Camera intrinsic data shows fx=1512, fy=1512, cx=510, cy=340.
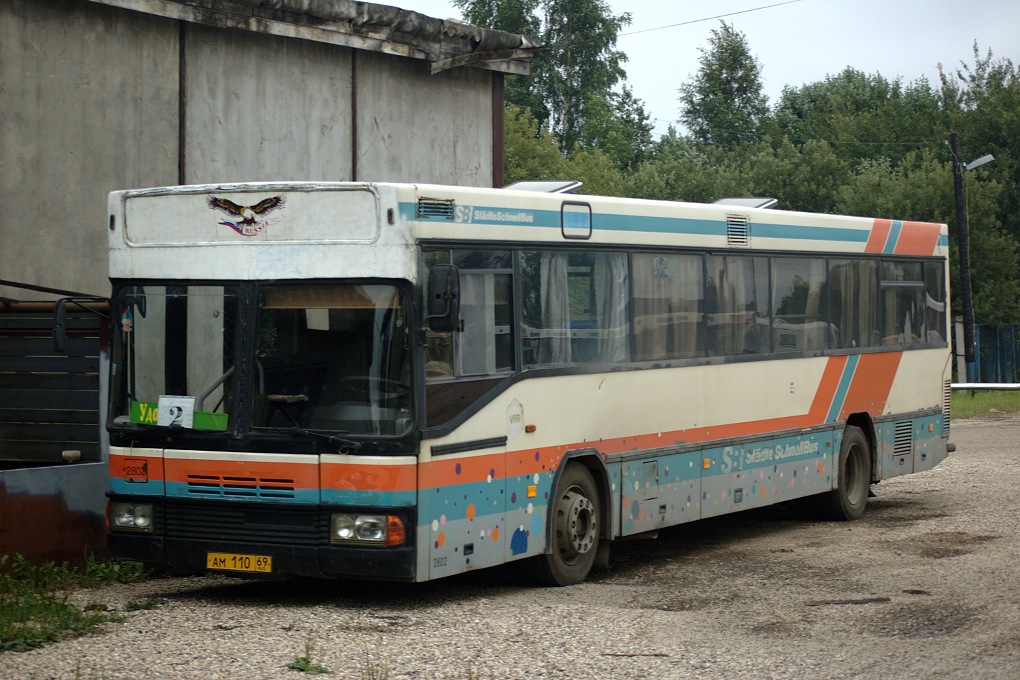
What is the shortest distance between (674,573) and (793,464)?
302 centimetres

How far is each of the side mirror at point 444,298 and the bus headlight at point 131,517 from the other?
241 centimetres

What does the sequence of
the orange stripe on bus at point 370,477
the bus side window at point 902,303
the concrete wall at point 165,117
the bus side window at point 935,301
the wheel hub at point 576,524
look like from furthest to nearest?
the bus side window at point 935,301 < the bus side window at point 902,303 < the concrete wall at point 165,117 < the wheel hub at point 576,524 < the orange stripe on bus at point 370,477

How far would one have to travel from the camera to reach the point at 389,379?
9727 mm

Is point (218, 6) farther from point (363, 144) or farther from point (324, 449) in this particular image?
point (324, 449)

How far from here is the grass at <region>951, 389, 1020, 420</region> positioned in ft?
106

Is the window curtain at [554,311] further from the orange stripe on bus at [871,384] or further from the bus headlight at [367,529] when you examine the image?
the orange stripe on bus at [871,384]

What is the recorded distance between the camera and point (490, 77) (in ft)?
64.8

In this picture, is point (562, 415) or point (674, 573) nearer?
point (562, 415)

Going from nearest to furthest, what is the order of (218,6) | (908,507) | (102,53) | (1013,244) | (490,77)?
(102,53)
(218,6)
(908,507)
(490,77)
(1013,244)

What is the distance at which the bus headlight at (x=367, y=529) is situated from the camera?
31.7 ft

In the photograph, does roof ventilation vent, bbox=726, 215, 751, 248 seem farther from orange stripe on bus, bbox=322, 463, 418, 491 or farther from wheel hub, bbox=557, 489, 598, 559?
orange stripe on bus, bbox=322, 463, 418, 491

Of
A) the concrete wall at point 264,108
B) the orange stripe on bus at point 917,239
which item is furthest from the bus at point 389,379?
the concrete wall at point 264,108

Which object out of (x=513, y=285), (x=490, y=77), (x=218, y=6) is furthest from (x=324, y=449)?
(x=490, y=77)

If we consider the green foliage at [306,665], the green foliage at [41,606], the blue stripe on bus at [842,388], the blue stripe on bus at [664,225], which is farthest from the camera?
the blue stripe on bus at [842,388]
